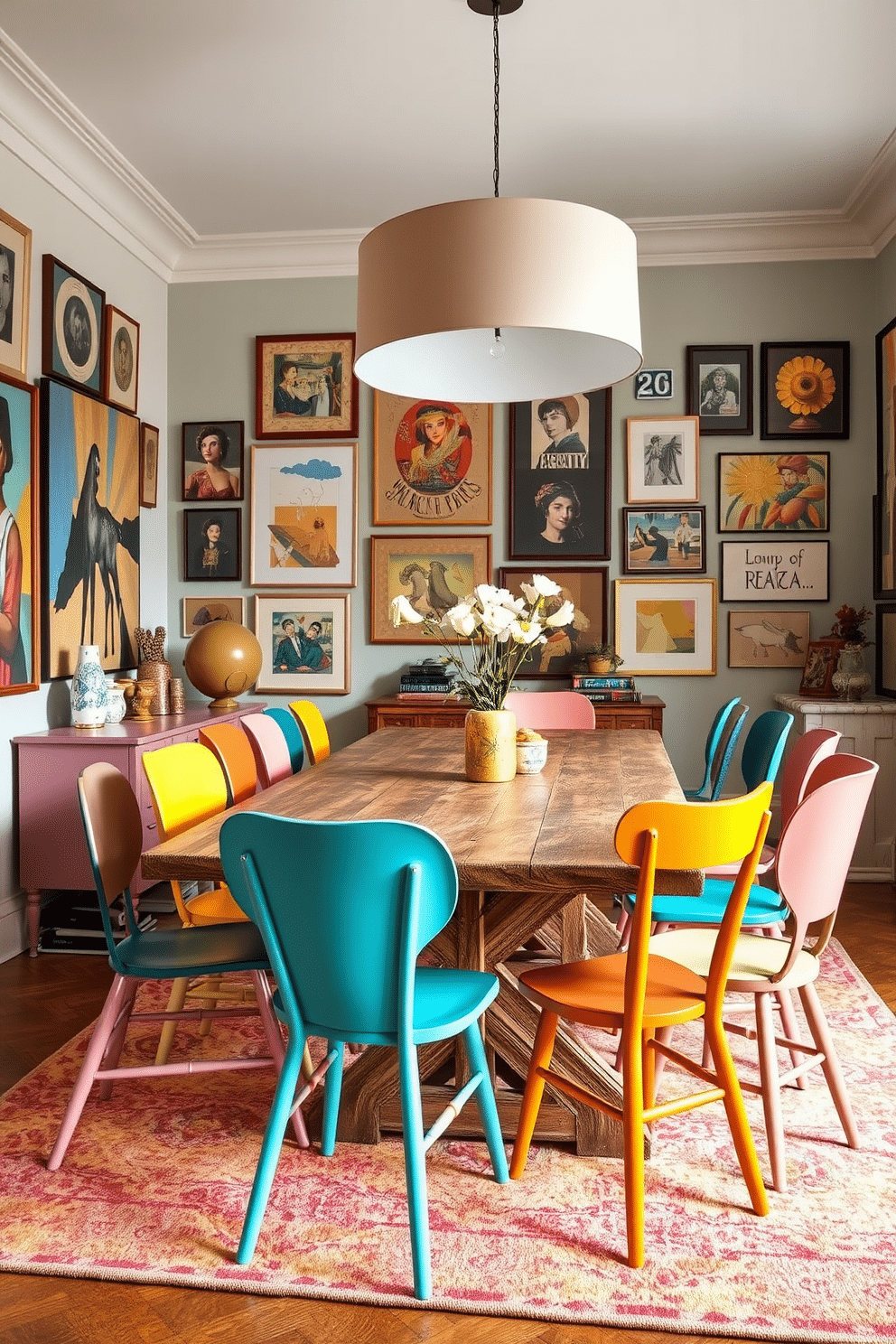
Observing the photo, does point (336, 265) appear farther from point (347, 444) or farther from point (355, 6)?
point (355, 6)

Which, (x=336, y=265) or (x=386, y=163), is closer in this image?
(x=386, y=163)

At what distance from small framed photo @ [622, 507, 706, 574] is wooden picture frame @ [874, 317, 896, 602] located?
0.89 m

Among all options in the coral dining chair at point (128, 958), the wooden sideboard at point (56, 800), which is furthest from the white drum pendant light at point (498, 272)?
the wooden sideboard at point (56, 800)

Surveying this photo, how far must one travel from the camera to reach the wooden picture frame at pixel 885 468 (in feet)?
17.6

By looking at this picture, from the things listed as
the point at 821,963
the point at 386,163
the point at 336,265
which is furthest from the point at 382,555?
the point at 821,963

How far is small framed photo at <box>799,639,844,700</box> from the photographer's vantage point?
5.51 meters

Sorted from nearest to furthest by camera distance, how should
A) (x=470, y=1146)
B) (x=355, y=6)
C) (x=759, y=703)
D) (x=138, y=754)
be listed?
(x=470, y=1146), (x=355, y=6), (x=138, y=754), (x=759, y=703)

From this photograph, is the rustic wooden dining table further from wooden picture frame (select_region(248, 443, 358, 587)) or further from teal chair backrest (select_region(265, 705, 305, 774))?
wooden picture frame (select_region(248, 443, 358, 587))

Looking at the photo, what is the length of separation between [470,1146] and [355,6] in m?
3.69

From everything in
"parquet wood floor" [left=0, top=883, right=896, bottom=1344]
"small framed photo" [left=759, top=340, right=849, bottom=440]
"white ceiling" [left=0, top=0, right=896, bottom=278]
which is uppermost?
"white ceiling" [left=0, top=0, right=896, bottom=278]

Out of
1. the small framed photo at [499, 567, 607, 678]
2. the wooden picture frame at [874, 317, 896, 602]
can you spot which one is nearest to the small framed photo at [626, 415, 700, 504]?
the small framed photo at [499, 567, 607, 678]

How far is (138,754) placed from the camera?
4348 mm

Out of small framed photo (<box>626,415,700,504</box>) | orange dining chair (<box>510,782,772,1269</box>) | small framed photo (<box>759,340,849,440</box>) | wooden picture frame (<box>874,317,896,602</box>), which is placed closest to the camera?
orange dining chair (<box>510,782,772,1269</box>)

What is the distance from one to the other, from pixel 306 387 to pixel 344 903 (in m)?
4.58
